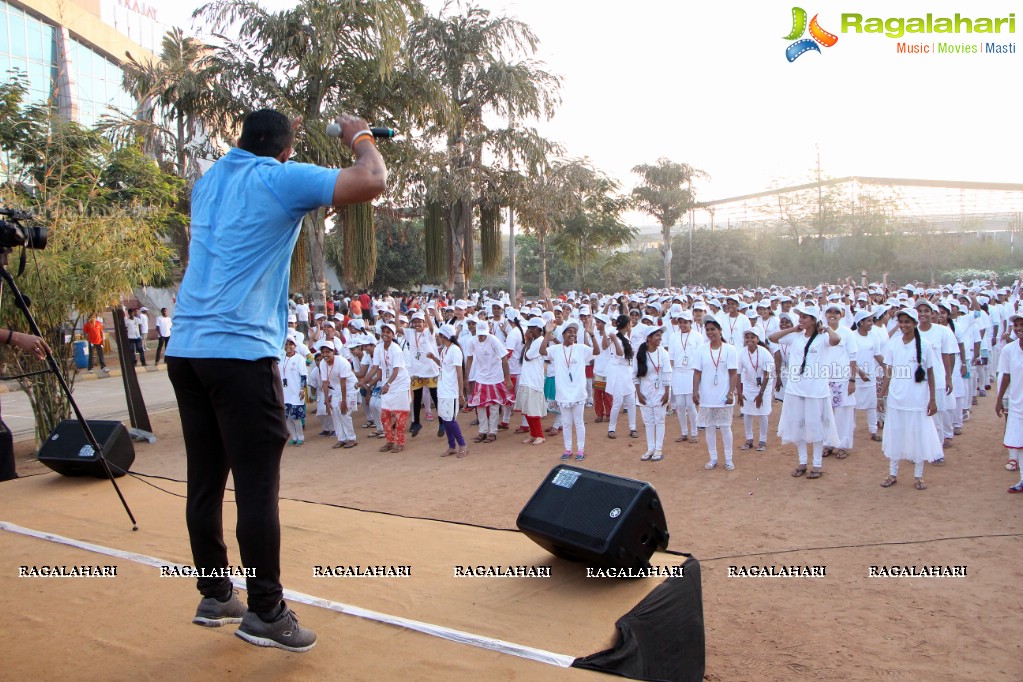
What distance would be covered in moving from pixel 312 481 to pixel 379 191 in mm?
7994

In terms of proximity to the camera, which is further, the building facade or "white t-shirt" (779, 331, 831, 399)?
the building facade

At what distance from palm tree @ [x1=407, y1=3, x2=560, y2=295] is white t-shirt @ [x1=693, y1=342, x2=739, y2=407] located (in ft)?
40.5

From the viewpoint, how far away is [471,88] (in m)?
21.2

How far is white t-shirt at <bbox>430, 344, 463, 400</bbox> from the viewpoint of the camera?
34.9 ft

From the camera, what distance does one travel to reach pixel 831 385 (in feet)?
29.8

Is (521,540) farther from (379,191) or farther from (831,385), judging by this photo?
(831,385)

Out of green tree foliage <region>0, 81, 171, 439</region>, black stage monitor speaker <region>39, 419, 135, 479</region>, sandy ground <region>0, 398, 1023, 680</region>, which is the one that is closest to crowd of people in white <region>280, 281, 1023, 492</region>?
sandy ground <region>0, 398, 1023, 680</region>

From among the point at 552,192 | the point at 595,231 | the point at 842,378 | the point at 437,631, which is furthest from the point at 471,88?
the point at 437,631

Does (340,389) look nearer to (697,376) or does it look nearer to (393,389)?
(393,389)

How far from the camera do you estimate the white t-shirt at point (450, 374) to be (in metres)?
10.6

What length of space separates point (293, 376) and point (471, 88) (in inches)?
495

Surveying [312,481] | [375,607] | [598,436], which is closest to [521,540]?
[375,607]

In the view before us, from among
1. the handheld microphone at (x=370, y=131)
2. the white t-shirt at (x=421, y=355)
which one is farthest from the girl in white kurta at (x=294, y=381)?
the handheld microphone at (x=370, y=131)

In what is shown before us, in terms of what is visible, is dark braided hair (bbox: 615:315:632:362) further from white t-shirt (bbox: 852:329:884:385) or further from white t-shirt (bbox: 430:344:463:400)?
white t-shirt (bbox: 852:329:884:385)
